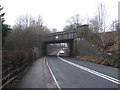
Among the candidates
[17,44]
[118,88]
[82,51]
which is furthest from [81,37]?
[118,88]

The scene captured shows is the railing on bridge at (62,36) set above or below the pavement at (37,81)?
above

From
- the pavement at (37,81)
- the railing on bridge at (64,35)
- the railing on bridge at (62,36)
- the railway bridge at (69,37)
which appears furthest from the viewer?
the railing on bridge at (62,36)

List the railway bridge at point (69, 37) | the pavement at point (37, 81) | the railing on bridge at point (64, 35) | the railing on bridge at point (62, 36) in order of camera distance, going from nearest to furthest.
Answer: the pavement at point (37, 81) → the railway bridge at point (69, 37) → the railing on bridge at point (64, 35) → the railing on bridge at point (62, 36)

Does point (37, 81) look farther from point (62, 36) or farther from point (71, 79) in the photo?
point (62, 36)

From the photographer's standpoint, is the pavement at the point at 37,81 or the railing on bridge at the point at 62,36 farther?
the railing on bridge at the point at 62,36

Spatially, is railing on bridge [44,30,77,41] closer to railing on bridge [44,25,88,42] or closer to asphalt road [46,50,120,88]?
railing on bridge [44,25,88,42]

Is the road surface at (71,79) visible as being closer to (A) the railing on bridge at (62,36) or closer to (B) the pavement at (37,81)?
(B) the pavement at (37,81)

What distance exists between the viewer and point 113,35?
34188 millimetres

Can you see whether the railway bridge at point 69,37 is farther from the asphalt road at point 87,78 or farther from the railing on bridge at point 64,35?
the asphalt road at point 87,78

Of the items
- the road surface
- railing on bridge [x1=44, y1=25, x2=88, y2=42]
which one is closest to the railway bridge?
railing on bridge [x1=44, y1=25, x2=88, y2=42]

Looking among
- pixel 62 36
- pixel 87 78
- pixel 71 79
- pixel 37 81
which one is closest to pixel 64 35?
pixel 62 36

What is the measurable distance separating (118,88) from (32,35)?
54.2 metres

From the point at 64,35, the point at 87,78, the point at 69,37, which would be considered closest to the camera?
the point at 87,78

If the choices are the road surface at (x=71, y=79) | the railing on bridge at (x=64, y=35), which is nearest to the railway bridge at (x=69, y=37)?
the railing on bridge at (x=64, y=35)
